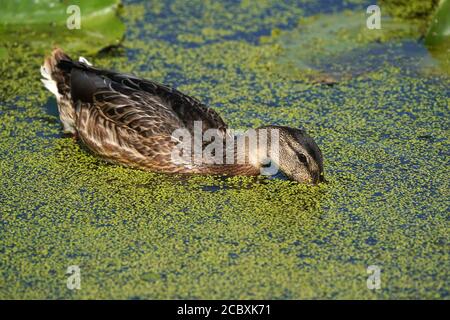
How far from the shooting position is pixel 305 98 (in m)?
8.97

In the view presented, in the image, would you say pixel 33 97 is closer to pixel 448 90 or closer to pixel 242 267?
pixel 242 267

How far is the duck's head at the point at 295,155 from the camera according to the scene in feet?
24.4

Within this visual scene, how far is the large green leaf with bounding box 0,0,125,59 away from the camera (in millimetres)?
9680

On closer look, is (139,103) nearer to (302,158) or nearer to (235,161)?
(235,161)

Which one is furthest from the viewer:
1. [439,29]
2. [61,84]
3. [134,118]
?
[439,29]

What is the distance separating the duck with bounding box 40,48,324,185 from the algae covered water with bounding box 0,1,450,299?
0.43 feet

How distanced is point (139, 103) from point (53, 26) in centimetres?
243

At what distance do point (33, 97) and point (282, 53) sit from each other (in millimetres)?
2707

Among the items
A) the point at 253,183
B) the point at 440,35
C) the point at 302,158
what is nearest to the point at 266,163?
the point at 253,183

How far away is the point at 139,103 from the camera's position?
25.6 feet

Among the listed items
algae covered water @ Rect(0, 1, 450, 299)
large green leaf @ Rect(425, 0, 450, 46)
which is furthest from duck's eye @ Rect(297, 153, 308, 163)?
large green leaf @ Rect(425, 0, 450, 46)

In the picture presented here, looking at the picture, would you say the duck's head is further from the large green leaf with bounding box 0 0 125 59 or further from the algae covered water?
the large green leaf with bounding box 0 0 125 59

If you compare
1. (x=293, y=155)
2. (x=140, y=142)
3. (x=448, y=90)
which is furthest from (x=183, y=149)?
(x=448, y=90)

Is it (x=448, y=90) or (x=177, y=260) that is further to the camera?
(x=448, y=90)
